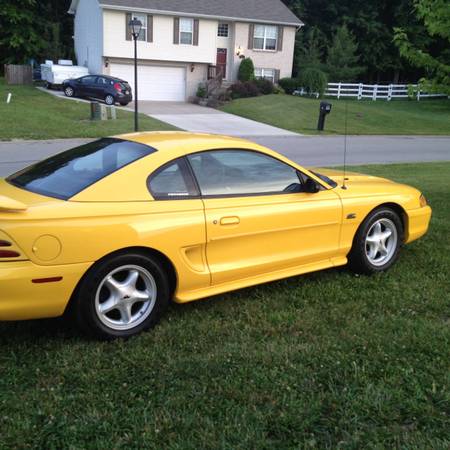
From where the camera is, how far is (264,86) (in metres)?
35.2

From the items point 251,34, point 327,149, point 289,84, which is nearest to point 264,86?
point 289,84

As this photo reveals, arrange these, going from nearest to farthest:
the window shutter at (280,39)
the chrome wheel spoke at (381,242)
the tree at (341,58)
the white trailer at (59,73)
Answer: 1. the chrome wheel spoke at (381,242)
2. the white trailer at (59,73)
3. the window shutter at (280,39)
4. the tree at (341,58)

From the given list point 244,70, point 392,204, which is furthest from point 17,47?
point 392,204

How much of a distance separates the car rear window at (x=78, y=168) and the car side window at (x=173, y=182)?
197 millimetres

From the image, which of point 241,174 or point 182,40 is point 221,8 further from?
point 241,174

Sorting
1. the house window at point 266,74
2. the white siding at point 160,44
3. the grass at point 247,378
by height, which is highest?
the white siding at point 160,44

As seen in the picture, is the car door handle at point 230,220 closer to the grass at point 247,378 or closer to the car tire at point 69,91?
the grass at point 247,378

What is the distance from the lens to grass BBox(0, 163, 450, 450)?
9.12 ft

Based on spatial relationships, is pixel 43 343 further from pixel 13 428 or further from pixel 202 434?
pixel 202 434

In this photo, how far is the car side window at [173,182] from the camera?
393 centimetres

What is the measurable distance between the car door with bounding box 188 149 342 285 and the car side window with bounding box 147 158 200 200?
3.4 inches

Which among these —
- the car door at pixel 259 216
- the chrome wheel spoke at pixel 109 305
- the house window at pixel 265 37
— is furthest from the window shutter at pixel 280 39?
the chrome wheel spoke at pixel 109 305

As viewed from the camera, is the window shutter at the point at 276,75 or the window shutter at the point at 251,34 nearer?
the window shutter at the point at 251,34

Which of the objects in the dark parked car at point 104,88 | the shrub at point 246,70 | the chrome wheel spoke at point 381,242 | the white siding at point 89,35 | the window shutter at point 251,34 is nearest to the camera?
the chrome wheel spoke at point 381,242
